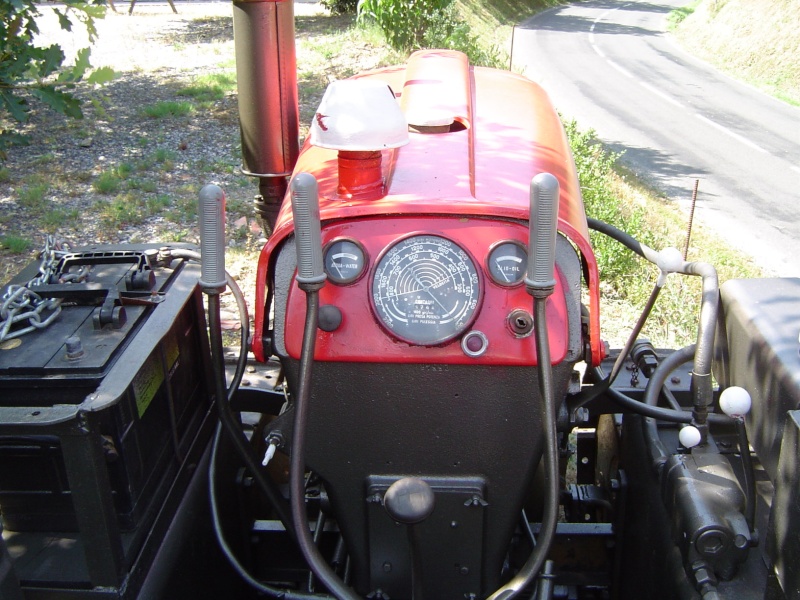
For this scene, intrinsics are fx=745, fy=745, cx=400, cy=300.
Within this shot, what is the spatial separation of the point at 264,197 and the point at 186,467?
112 centimetres

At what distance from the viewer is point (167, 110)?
7.78m

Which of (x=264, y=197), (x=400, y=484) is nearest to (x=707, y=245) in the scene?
(x=264, y=197)

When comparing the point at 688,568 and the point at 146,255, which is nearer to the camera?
the point at 688,568

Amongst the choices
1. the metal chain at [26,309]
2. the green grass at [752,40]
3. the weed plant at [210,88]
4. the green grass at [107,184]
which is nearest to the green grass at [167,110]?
the weed plant at [210,88]

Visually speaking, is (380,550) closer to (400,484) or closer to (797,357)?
(400,484)

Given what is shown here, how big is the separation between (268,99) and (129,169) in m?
3.96

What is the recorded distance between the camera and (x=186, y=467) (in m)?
2.01

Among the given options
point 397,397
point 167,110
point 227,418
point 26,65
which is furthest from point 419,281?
point 167,110

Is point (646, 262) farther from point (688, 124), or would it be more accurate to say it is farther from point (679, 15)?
point (679, 15)

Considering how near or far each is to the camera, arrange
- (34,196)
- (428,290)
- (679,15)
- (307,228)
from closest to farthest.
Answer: (307,228), (428,290), (34,196), (679,15)


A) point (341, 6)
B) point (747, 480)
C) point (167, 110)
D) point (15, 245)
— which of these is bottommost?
point (15, 245)

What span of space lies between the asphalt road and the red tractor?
18.6ft

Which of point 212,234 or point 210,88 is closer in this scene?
point 212,234

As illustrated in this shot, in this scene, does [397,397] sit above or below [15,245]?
above
